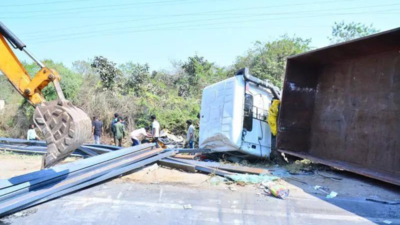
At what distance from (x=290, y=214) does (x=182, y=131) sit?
940cm

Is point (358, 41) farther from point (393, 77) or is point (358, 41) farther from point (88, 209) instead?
point (88, 209)

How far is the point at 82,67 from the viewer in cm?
2512

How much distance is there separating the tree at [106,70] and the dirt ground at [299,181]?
29.6 feet

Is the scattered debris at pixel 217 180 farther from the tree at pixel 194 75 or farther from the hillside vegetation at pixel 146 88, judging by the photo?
the tree at pixel 194 75

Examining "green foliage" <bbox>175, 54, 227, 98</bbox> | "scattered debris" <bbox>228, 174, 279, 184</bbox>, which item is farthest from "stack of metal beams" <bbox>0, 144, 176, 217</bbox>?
"green foliage" <bbox>175, 54, 227, 98</bbox>

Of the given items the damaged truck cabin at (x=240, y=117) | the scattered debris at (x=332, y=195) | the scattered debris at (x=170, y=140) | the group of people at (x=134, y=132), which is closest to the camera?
the scattered debris at (x=332, y=195)

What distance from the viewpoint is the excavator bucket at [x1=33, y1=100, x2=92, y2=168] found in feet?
10.3

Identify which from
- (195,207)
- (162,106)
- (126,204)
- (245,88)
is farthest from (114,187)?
(162,106)

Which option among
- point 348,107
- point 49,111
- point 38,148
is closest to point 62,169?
point 49,111

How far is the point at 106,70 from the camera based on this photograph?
1535 cm

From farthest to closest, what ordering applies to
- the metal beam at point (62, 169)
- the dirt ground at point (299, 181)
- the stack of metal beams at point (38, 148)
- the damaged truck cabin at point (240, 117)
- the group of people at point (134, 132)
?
1. the group of people at point (134, 132)
2. the stack of metal beams at point (38, 148)
3. the damaged truck cabin at point (240, 117)
4. the dirt ground at point (299, 181)
5. the metal beam at point (62, 169)

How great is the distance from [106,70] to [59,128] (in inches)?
505

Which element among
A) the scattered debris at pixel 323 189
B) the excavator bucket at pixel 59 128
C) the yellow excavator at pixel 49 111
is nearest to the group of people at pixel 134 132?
the scattered debris at pixel 323 189

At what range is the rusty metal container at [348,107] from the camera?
17.9ft
